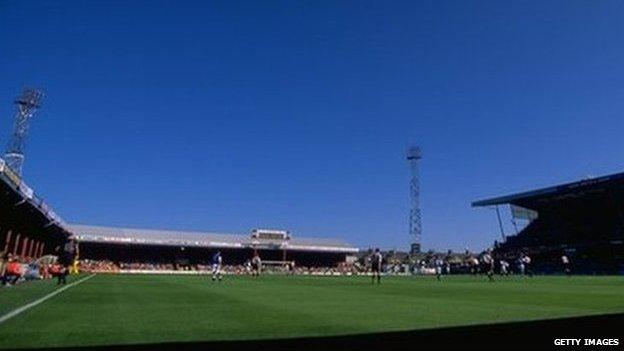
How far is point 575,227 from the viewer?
235ft

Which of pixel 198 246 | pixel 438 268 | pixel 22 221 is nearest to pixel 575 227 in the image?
pixel 438 268

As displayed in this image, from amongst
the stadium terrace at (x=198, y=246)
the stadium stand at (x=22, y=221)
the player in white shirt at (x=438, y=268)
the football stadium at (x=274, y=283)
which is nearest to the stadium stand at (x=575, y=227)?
the football stadium at (x=274, y=283)

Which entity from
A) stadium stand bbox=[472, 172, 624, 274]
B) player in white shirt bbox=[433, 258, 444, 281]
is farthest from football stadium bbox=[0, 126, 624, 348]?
player in white shirt bbox=[433, 258, 444, 281]

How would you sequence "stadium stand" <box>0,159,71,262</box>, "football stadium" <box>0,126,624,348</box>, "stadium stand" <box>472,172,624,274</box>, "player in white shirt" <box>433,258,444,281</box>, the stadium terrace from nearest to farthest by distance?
"football stadium" <box>0,126,624,348</box>, "stadium stand" <box>0,159,71,262</box>, "player in white shirt" <box>433,258,444,281</box>, "stadium stand" <box>472,172,624,274</box>, the stadium terrace

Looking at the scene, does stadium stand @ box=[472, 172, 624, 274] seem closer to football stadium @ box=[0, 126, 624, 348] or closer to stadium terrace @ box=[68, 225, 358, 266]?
football stadium @ box=[0, 126, 624, 348]

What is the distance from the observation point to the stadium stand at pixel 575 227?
2504 inches

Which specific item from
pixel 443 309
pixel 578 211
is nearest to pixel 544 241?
pixel 578 211

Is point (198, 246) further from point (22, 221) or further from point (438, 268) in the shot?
point (438, 268)

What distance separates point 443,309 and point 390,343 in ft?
17.8

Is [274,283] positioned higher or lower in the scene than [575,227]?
lower

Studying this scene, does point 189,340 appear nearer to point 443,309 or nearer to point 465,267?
point 443,309

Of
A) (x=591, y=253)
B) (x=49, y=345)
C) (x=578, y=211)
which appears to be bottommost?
(x=49, y=345)

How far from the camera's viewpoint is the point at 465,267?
7231 centimetres

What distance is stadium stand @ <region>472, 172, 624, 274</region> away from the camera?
63594 mm
